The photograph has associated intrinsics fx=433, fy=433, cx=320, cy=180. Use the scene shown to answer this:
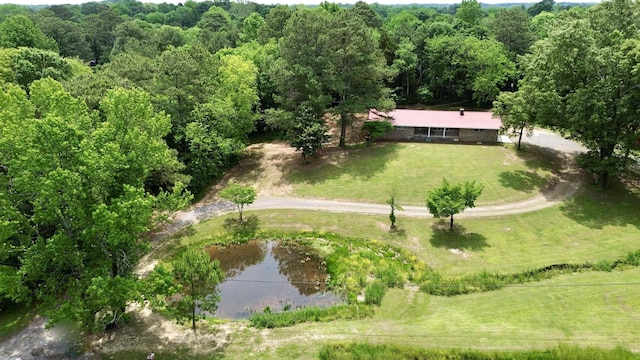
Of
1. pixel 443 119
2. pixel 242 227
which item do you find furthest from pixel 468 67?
pixel 242 227

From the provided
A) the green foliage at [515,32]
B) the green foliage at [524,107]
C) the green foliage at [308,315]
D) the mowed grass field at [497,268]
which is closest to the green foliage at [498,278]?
the mowed grass field at [497,268]

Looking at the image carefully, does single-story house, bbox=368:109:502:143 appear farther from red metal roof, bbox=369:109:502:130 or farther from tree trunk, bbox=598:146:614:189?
tree trunk, bbox=598:146:614:189

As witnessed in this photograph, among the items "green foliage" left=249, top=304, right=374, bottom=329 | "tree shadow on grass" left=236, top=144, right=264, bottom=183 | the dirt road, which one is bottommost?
"green foliage" left=249, top=304, right=374, bottom=329

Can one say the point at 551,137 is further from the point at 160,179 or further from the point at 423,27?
the point at 160,179

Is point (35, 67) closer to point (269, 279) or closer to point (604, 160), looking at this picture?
point (269, 279)

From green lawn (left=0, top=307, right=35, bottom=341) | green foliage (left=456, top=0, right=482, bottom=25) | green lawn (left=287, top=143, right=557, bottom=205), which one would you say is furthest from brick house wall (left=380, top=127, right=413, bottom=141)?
green foliage (left=456, top=0, right=482, bottom=25)

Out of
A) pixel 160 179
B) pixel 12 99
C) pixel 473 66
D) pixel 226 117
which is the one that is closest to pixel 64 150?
pixel 12 99
